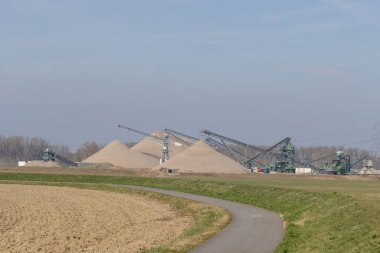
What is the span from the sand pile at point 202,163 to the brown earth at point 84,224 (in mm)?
87120

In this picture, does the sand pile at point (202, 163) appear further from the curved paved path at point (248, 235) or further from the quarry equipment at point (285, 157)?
the curved paved path at point (248, 235)

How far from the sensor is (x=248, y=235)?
27.4 metres

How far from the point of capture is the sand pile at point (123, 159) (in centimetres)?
17612

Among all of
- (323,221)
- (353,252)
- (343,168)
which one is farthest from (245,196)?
(343,168)

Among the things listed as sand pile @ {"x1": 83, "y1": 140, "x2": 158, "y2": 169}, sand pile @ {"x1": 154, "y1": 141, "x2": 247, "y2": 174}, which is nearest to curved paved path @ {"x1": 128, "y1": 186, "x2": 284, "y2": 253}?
sand pile @ {"x1": 154, "y1": 141, "x2": 247, "y2": 174}

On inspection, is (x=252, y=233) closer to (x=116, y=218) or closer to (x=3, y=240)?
(x=3, y=240)

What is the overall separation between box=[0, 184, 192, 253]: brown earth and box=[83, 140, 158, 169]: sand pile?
384ft

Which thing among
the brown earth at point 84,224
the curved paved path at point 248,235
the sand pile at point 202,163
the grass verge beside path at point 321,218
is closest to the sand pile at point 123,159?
the sand pile at point 202,163

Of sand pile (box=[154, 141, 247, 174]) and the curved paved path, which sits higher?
sand pile (box=[154, 141, 247, 174])

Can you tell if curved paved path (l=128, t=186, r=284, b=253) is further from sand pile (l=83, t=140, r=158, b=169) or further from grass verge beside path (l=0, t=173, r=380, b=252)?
sand pile (l=83, t=140, r=158, b=169)

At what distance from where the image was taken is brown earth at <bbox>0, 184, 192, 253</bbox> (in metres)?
27.2

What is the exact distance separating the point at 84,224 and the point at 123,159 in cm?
14424

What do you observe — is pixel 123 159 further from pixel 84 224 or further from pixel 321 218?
pixel 321 218

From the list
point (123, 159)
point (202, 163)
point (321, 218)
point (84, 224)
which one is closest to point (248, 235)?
point (321, 218)
